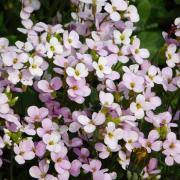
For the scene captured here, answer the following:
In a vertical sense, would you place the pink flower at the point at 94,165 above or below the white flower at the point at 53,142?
below

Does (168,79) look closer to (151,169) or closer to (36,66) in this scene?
(151,169)

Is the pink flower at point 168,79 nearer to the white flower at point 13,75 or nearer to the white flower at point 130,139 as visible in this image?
the white flower at point 130,139

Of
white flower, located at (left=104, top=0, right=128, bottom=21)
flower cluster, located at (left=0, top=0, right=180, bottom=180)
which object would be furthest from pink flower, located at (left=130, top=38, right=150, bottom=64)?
white flower, located at (left=104, top=0, right=128, bottom=21)

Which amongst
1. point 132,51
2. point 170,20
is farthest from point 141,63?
point 170,20

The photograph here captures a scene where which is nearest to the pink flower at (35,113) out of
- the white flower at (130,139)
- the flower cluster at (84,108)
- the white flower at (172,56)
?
the flower cluster at (84,108)

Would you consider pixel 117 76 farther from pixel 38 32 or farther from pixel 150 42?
pixel 150 42

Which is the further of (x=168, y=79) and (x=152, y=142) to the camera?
(x=168, y=79)

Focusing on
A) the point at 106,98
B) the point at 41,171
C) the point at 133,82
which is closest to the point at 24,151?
the point at 41,171
